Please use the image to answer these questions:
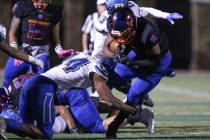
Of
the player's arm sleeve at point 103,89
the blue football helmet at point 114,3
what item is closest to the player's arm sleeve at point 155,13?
the blue football helmet at point 114,3

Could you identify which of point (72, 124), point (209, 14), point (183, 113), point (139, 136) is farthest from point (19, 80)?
point (209, 14)

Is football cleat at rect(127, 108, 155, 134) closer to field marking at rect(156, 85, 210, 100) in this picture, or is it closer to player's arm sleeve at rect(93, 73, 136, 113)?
player's arm sleeve at rect(93, 73, 136, 113)

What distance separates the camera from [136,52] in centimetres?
710

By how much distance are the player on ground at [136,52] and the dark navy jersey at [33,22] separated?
5.68 ft

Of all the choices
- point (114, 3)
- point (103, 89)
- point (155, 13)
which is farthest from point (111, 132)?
point (155, 13)

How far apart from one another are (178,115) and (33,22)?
2193 millimetres

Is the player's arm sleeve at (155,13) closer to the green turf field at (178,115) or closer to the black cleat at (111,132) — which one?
the green turf field at (178,115)

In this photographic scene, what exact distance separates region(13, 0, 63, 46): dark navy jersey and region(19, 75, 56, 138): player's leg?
1.89 m

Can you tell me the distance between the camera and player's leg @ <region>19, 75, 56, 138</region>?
6883 millimetres

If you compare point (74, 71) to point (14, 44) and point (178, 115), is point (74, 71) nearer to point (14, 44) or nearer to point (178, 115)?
point (14, 44)

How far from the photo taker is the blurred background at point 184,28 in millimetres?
22094

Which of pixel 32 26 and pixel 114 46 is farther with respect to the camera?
pixel 32 26

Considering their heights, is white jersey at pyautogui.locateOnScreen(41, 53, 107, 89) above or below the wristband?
above

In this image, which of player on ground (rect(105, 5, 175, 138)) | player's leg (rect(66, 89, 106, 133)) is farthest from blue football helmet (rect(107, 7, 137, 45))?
player's leg (rect(66, 89, 106, 133))
